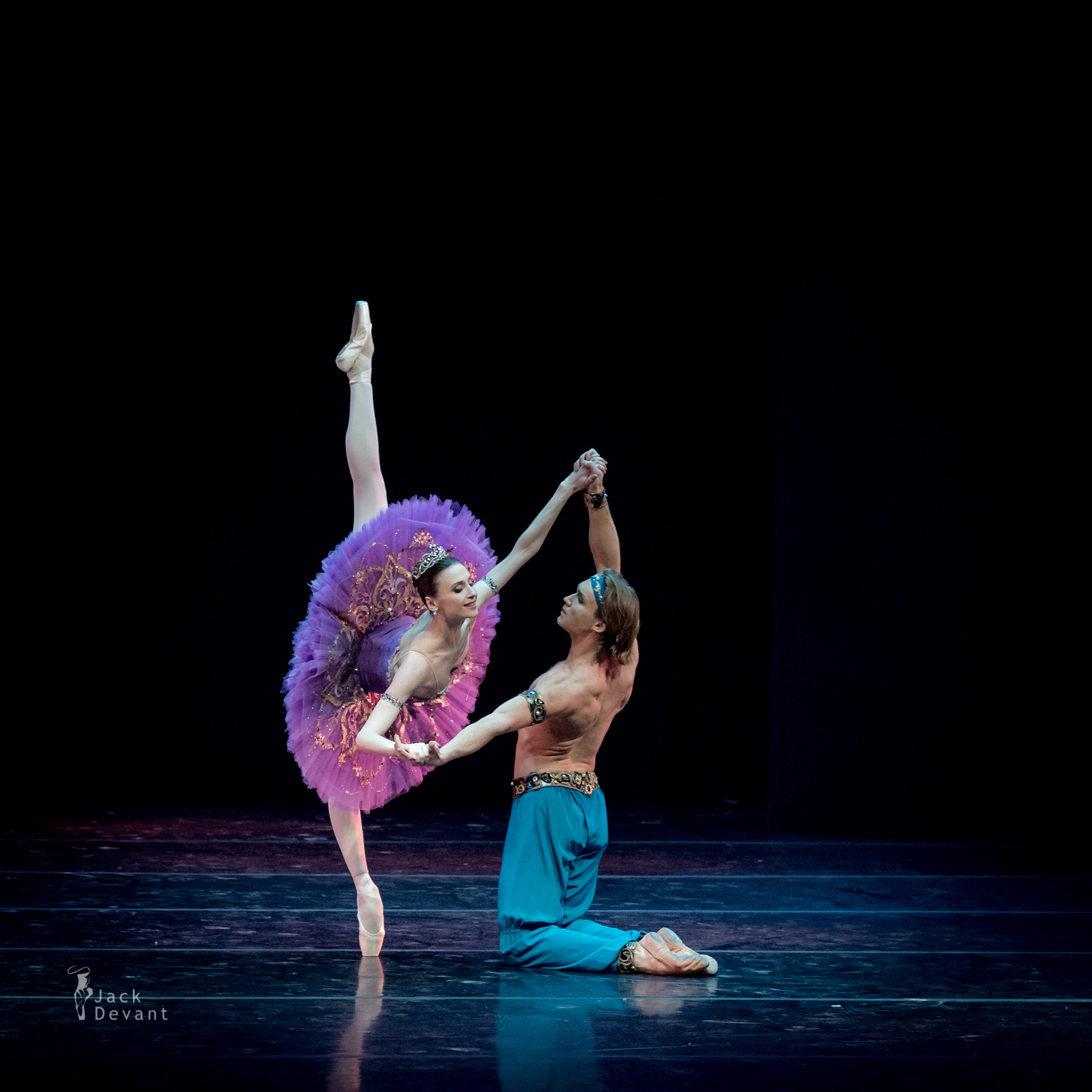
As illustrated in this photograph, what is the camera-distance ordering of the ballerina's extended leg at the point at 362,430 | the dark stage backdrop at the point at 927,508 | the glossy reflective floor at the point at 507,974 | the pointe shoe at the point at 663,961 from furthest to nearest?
the dark stage backdrop at the point at 927,508, the ballerina's extended leg at the point at 362,430, the pointe shoe at the point at 663,961, the glossy reflective floor at the point at 507,974

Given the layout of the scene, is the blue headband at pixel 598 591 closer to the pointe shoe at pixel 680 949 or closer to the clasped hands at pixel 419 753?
the clasped hands at pixel 419 753

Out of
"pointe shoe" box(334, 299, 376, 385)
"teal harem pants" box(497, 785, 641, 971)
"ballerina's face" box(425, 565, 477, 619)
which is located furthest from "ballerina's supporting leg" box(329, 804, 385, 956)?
"pointe shoe" box(334, 299, 376, 385)

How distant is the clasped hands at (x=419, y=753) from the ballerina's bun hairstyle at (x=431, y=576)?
17.9 inches

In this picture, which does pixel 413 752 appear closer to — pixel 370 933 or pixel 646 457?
pixel 370 933

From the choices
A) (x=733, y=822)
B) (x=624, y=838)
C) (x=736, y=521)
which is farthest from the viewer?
(x=736, y=521)

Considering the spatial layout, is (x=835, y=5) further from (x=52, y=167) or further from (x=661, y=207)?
(x=52, y=167)

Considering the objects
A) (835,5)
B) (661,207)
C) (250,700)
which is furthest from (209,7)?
(250,700)

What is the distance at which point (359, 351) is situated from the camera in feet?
13.7

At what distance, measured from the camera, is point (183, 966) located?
3.42m

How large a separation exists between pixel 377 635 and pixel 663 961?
3.67 ft

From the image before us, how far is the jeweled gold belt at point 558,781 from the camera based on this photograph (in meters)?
3.59

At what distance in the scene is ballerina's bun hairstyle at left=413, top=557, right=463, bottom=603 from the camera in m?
3.54

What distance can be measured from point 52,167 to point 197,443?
1303mm

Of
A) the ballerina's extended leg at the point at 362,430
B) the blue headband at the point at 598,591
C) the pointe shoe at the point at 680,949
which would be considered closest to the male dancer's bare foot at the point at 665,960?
the pointe shoe at the point at 680,949
